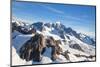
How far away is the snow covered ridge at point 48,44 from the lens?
2.49 m

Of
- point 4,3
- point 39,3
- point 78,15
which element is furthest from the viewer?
point 78,15

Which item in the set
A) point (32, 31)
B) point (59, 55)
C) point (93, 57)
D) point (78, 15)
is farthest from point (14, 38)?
point (93, 57)

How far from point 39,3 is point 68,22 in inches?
17.4

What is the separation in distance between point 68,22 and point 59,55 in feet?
1.41

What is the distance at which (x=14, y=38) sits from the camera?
8.10 feet

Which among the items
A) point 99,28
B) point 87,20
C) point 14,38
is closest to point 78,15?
point 87,20

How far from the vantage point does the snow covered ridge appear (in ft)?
8.18

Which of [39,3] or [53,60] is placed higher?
[39,3]

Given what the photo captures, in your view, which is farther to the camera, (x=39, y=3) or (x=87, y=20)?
(x=87, y=20)

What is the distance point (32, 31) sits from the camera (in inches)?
101

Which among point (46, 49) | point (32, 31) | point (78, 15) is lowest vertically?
point (46, 49)

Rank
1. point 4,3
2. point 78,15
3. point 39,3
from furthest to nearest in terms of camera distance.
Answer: point 78,15 < point 39,3 < point 4,3

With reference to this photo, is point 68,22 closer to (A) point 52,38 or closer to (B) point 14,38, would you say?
(A) point 52,38

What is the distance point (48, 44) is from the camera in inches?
104
